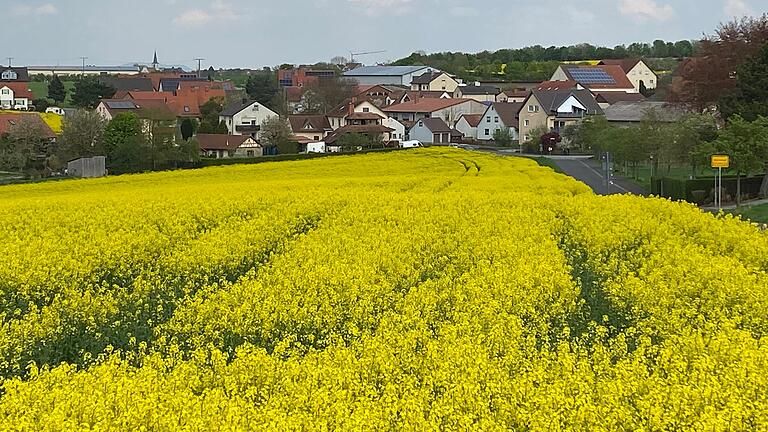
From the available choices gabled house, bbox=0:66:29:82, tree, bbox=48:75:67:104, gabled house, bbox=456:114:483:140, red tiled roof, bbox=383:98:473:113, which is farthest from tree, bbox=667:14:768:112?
gabled house, bbox=0:66:29:82

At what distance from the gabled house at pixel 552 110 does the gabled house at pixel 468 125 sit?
311 inches

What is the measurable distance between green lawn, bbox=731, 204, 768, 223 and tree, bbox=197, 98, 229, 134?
49477 mm

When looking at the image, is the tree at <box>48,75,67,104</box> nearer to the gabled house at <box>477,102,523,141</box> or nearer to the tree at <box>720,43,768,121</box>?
the gabled house at <box>477,102,523,141</box>

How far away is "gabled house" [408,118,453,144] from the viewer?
Result: 87062 millimetres

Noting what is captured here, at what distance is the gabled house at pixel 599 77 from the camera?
118625 mm

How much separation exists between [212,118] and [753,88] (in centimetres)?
5454

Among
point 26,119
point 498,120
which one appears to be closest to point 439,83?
point 498,120

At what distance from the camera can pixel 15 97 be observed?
103750 millimetres

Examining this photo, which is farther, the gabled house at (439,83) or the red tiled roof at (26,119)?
the gabled house at (439,83)

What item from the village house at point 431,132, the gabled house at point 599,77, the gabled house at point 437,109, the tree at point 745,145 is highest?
the gabled house at point 599,77

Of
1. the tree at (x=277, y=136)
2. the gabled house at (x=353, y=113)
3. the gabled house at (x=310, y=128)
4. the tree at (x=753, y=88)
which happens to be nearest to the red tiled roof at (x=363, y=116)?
the gabled house at (x=353, y=113)

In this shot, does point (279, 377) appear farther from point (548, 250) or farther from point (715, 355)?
point (548, 250)

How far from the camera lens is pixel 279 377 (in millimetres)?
6852

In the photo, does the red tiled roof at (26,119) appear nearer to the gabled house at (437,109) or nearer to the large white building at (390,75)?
the gabled house at (437,109)
